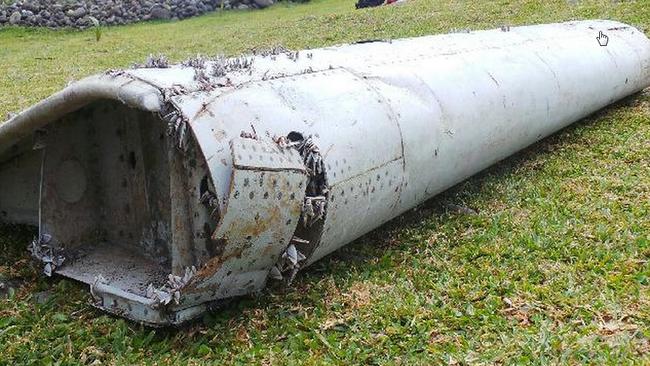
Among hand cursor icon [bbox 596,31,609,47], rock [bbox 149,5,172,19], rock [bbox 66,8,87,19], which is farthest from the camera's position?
rock [bbox 149,5,172,19]

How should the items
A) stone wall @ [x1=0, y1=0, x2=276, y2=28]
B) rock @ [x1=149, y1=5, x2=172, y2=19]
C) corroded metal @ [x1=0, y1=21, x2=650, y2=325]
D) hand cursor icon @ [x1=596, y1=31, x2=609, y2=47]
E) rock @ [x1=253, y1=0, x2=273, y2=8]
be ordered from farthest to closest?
rock @ [x1=253, y1=0, x2=273, y2=8], rock @ [x1=149, y1=5, x2=172, y2=19], stone wall @ [x1=0, y1=0, x2=276, y2=28], hand cursor icon @ [x1=596, y1=31, x2=609, y2=47], corroded metal @ [x1=0, y1=21, x2=650, y2=325]

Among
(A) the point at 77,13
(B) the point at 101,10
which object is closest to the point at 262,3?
(B) the point at 101,10

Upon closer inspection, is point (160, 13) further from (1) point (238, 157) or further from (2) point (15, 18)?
(1) point (238, 157)

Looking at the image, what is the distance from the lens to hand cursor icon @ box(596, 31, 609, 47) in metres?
5.92

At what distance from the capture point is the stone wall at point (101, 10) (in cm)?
2042

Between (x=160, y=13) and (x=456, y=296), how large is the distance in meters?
20.2

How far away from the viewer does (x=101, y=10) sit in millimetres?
21547

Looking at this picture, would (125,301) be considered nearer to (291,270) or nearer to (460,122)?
(291,270)

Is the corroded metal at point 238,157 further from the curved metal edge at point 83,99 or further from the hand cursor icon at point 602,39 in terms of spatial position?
the hand cursor icon at point 602,39

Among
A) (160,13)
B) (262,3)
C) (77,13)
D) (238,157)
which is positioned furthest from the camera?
(262,3)

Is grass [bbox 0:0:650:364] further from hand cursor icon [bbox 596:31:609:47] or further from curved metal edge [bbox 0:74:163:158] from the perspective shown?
hand cursor icon [bbox 596:31:609:47]

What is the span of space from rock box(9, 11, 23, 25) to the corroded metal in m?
18.6

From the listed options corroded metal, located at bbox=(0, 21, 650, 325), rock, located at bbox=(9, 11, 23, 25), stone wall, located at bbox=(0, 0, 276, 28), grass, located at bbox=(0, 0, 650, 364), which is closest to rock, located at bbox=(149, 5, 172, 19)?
stone wall, located at bbox=(0, 0, 276, 28)

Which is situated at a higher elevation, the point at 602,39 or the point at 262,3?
the point at 602,39
